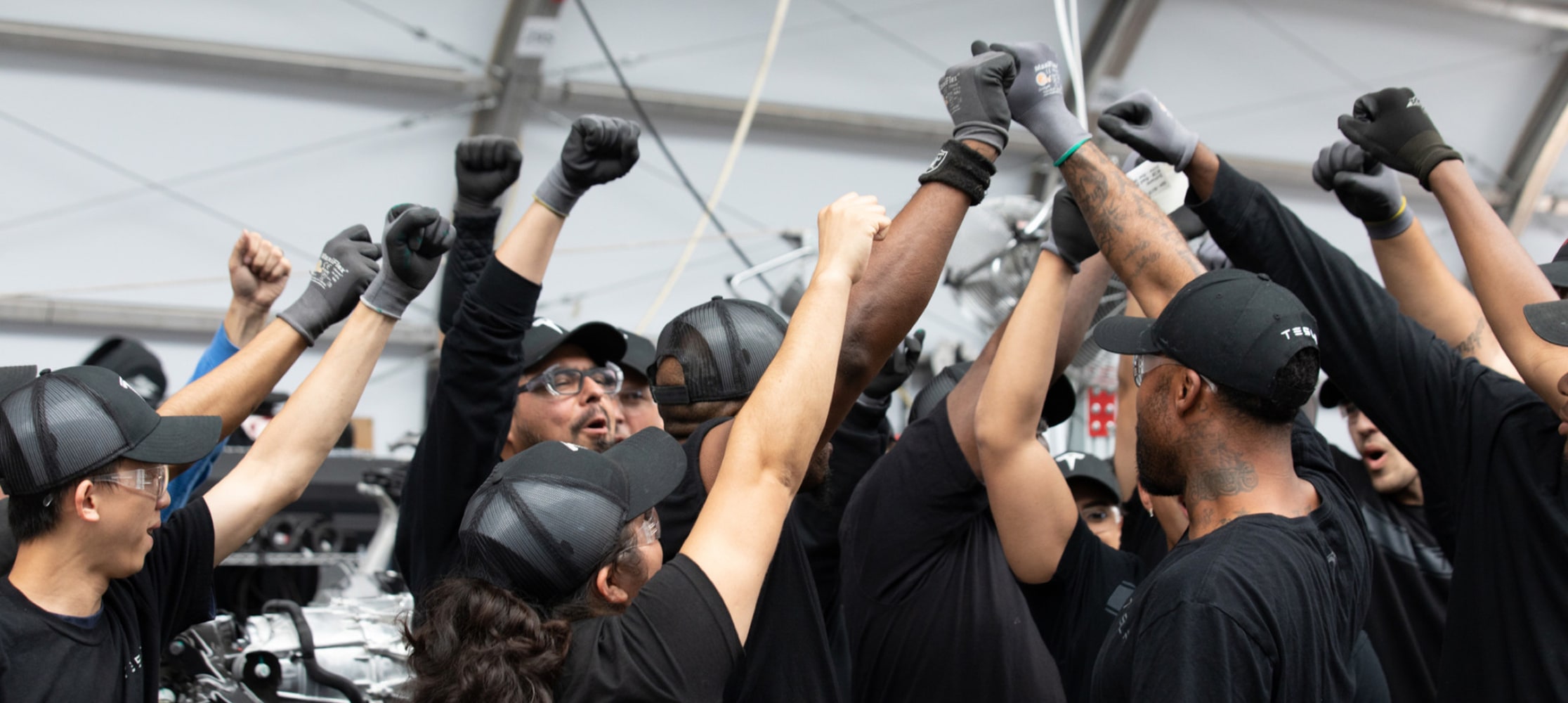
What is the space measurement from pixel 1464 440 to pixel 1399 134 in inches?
22.9

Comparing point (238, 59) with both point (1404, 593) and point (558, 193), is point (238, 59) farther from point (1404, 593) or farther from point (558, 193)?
point (1404, 593)

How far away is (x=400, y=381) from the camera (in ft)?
28.8

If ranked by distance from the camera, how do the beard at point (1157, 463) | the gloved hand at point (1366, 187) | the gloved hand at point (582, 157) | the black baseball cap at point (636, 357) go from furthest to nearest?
the black baseball cap at point (636, 357) < the gloved hand at point (582, 157) < the gloved hand at point (1366, 187) < the beard at point (1157, 463)

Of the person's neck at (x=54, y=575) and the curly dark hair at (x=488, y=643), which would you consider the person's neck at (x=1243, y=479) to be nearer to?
the curly dark hair at (x=488, y=643)

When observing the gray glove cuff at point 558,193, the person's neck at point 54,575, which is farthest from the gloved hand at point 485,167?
the person's neck at point 54,575

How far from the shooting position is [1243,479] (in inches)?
72.5

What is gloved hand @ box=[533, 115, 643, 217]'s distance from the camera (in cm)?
254

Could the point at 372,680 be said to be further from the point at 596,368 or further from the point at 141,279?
A: the point at 141,279

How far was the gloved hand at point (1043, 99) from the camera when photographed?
2.23 m

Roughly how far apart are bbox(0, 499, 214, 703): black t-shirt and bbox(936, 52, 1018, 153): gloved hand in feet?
4.93

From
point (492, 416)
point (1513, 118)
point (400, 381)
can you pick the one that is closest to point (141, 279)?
point (400, 381)

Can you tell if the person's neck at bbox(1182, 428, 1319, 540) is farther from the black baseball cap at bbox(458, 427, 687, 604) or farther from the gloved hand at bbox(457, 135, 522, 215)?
the gloved hand at bbox(457, 135, 522, 215)

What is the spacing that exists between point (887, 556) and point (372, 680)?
1410 mm

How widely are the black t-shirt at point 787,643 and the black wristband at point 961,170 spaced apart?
62 centimetres
